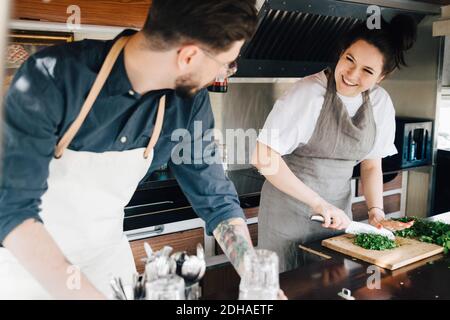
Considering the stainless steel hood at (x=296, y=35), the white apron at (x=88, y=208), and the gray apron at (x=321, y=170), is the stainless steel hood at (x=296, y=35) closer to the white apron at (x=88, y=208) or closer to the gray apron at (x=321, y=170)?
the gray apron at (x=321, y=170)

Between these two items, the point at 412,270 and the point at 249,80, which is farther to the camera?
the point at 249,80

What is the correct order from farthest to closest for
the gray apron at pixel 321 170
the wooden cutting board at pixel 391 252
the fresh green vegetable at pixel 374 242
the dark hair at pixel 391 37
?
1. the gray apron at pixel 321 170
2. the dark hair at pixel 391 37
3. the fresh green vegetable at pixel 374 242
4. the wooden cutting board at pixel 391 252

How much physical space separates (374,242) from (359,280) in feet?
1.00

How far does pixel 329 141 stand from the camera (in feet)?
6.70

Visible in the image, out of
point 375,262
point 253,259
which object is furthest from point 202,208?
point 375,262

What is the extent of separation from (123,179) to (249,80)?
6.21 ft

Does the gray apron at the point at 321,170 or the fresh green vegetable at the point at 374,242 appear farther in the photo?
the gray apron at the point at 321,170

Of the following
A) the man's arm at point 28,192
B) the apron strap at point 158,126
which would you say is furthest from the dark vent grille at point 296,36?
the man's arm at point 28,192

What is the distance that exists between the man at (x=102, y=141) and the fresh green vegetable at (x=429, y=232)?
0.79m

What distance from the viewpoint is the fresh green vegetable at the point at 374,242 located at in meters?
1.70

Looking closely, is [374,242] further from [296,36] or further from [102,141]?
[296,36]

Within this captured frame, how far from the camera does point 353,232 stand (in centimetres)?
181

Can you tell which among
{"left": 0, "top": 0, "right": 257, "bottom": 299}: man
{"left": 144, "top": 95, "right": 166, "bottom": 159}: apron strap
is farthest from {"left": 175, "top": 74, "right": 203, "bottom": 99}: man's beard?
{"left": 144, "top": 95, "right": 166, "bottom": 159}: apron strap
